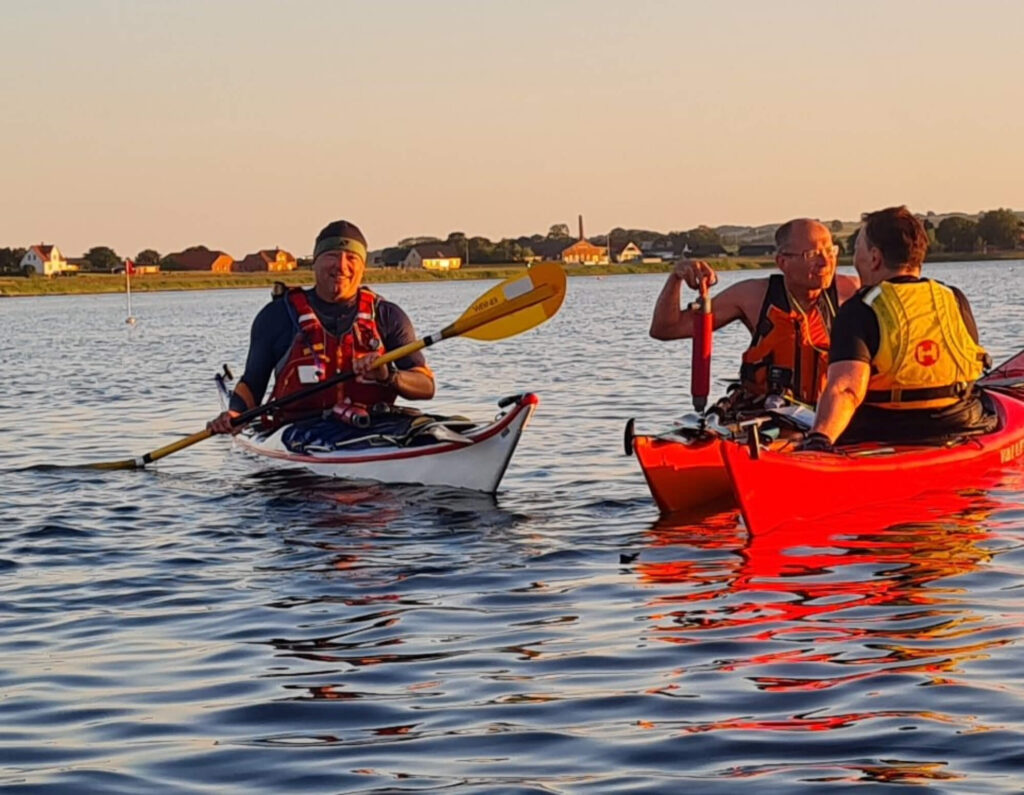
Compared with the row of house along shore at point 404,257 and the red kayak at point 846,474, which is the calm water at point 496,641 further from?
the row of house along shore at point 404,257

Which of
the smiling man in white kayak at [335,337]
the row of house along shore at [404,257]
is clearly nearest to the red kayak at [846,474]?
the smiling man in white kayak at [335,337]

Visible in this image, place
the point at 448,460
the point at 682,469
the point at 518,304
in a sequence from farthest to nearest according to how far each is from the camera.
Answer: the point at 518,304, the point at 448,460, the point at 682,469

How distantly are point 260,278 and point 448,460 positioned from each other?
107812 mm

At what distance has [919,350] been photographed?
316 inches

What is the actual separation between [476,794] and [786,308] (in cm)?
500

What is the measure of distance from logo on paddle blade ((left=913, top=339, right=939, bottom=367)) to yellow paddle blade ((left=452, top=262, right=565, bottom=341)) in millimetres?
3137

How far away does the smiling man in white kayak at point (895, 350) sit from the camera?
25.5 feet

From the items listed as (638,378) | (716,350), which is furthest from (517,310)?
(716,350)

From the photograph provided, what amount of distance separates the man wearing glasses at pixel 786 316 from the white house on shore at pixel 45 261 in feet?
378

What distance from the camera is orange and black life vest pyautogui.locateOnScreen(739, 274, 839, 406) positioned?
8.81m

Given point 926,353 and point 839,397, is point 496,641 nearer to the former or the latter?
point 839,397

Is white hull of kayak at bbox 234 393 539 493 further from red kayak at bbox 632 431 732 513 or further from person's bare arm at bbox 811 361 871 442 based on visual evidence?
person's bare arm at bbox 811 361 871 442

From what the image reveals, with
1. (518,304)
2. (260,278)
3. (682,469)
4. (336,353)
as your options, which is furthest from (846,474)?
(260,278)

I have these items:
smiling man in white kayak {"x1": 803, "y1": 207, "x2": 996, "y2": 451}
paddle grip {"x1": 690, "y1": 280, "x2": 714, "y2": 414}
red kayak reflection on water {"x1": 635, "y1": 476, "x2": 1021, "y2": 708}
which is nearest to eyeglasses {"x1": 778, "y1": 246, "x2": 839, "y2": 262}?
smiling man in white kayak {"x1": 803, "y1": 207, "x2": 996, "y2": 451}
